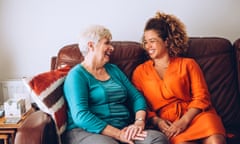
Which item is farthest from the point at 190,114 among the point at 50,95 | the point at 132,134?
the point at 50,95

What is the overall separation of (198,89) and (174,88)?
152mm

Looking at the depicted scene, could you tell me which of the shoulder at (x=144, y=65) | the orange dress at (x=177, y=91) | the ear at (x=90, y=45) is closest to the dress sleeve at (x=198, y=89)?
the orange dress at (x=177, y=91)

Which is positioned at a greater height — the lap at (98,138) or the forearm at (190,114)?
the forearm at (190,114)

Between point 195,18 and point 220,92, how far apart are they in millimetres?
668

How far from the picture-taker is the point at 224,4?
2682mm

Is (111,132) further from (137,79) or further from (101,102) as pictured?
(137,79)

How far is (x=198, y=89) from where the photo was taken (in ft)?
7.15

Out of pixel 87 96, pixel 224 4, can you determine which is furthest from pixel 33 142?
pixel 224 4

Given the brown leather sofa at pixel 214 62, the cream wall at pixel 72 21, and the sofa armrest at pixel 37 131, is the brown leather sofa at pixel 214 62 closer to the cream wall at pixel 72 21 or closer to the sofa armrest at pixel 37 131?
the cream wall at pixel 72 21

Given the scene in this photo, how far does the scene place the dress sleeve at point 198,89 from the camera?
216 cm

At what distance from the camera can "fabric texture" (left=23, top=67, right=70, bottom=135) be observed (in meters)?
1.98

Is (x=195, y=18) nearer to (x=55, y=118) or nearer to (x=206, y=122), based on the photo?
(x=206, y=122)

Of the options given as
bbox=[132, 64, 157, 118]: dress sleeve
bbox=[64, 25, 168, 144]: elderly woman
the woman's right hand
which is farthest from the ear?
the woman's right hand

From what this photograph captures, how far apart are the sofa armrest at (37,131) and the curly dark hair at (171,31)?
0.90 metres
